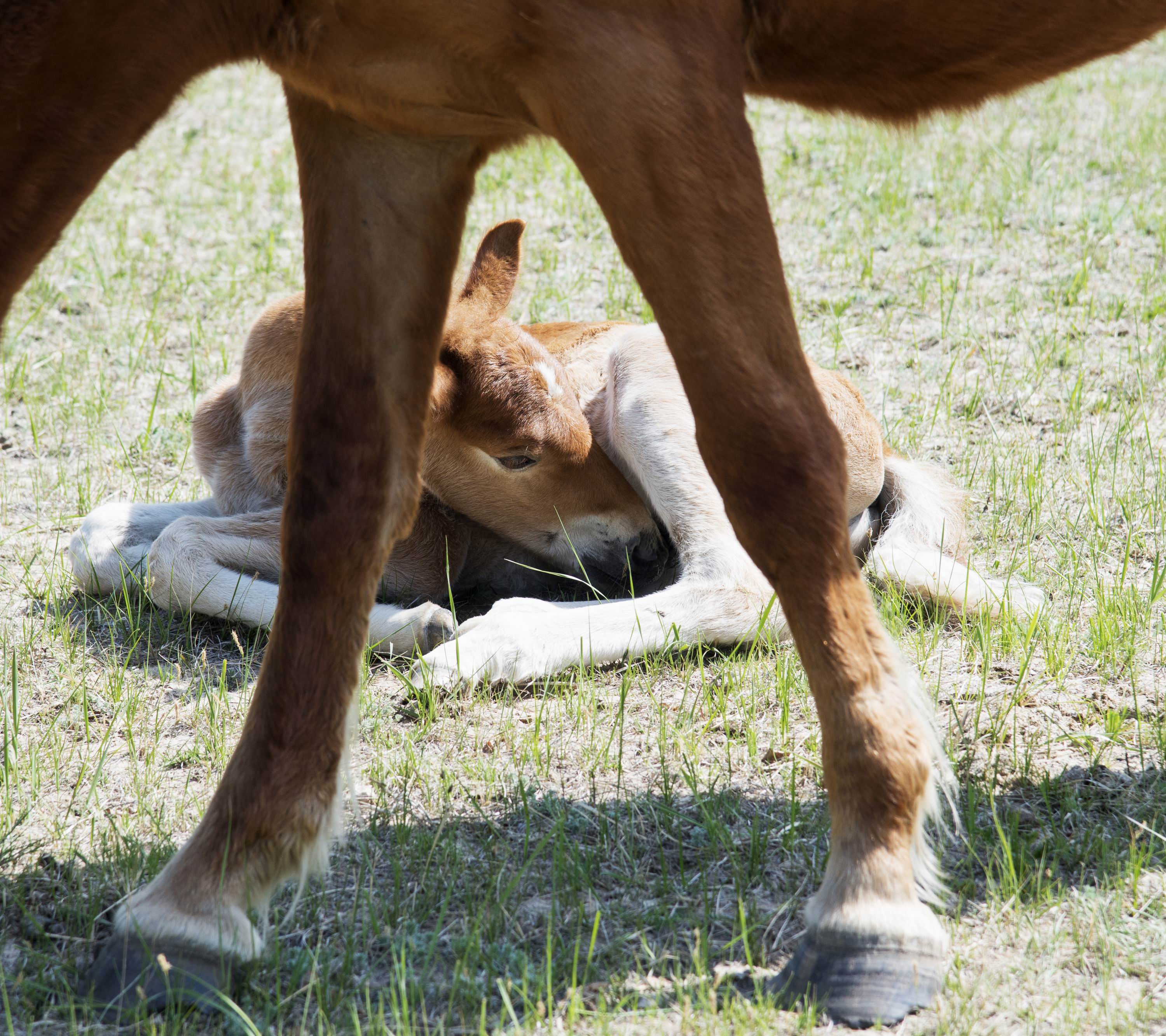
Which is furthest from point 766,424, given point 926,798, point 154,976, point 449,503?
point 449,503

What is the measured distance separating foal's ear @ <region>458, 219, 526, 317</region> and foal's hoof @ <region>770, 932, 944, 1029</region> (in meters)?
2.28

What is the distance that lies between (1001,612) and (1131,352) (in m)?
2.30

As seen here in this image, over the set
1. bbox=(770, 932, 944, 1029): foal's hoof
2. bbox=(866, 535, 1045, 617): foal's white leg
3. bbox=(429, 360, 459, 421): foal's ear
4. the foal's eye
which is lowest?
bbox=(770, 932, 944, 1029): foal's hoof

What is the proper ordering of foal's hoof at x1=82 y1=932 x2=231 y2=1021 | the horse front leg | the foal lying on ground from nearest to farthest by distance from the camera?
foal's hoof at x1=82 y1=932 x2=231 y2=1021 < the horse front leg < the foal lying on ground

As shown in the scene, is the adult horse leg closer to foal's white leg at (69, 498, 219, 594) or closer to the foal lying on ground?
the foal lying on ground

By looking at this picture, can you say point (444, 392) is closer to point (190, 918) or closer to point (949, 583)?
point (949, 583)

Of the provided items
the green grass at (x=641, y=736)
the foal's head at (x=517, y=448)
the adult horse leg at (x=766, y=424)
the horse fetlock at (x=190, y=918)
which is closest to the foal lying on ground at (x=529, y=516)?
the foal's head at (x=517, y=448)

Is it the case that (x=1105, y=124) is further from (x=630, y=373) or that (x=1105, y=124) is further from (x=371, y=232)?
(x=371, y=232)

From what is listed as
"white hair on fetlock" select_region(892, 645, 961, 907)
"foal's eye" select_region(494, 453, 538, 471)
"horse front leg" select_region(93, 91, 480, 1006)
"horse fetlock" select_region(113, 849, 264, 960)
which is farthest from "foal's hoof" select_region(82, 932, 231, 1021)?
"foal's eye" select_region(494, 453, 538, 471)

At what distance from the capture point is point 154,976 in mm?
2102

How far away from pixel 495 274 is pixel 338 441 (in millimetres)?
1504

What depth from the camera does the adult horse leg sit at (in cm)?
192

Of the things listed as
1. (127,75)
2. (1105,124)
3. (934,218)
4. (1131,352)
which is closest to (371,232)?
(127,75)

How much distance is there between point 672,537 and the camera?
3.87 metres
